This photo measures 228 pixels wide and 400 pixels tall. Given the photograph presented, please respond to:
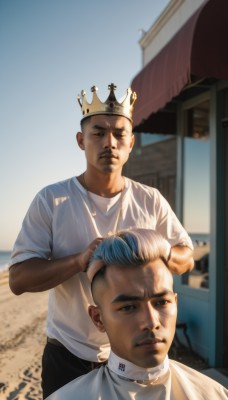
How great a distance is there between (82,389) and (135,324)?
0.34 metres

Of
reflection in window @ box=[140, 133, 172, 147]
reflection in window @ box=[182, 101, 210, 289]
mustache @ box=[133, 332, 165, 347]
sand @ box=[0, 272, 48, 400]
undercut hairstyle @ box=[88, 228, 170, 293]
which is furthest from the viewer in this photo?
reflection in window @ box=[140, 133, 172, 147]

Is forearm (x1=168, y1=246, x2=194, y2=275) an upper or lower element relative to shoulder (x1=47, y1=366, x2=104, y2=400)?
upper

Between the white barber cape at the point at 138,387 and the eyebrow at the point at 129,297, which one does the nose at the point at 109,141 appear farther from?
the white barber cape at the point at 138,387

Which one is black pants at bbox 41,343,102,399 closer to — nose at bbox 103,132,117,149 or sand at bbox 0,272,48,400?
nose at bbox 103,132,117,149

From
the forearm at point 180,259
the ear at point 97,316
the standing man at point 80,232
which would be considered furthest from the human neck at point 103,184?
the ear at point 97,316

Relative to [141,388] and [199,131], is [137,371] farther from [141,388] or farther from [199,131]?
[199,131]

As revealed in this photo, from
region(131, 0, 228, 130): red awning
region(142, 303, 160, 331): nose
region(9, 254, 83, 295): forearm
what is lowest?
region(142, 303, 160, 331): nose

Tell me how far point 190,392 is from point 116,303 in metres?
0.45

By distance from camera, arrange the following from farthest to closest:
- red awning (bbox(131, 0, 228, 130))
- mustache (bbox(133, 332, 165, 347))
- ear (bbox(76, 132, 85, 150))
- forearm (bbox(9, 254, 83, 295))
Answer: red awning (bbox(131, 0, 228, 130)), ear (bbox(76, 132, 85, 150)), forearm (bbox(9, 254, 83, 295)), mustache (bbox(133, 332, 165, 347))

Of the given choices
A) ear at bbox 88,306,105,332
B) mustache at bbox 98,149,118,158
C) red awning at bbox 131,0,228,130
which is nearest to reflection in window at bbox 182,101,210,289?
red awning at bbox 131,0,228,130

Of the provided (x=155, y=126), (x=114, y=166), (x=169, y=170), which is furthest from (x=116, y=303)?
(x=169, y=170)

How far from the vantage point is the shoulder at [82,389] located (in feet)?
4.94

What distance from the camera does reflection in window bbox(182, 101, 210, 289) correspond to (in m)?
5.30

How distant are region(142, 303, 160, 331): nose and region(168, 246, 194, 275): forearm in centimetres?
29
